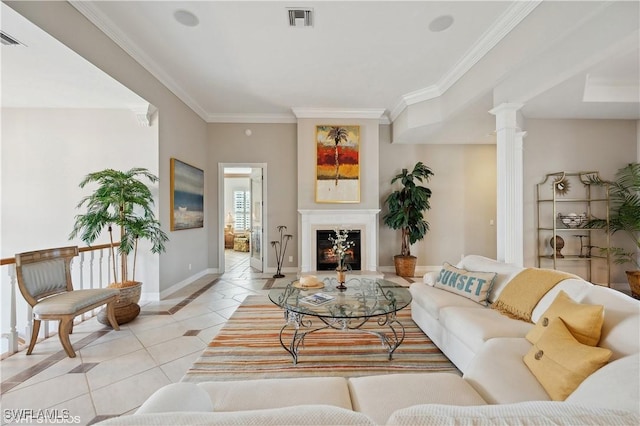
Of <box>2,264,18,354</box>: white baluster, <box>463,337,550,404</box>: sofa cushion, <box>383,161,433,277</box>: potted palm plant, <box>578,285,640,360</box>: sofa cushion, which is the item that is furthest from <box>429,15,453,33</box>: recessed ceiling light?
<box>2,264,18,354</box>: white baluster

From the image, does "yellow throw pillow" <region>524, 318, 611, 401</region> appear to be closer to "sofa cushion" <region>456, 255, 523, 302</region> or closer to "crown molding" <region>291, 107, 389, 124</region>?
"sofa cushion" <region>456, 255, 523, 302</region>

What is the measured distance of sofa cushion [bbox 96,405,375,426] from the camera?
53 centimetres

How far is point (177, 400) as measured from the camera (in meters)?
0.87

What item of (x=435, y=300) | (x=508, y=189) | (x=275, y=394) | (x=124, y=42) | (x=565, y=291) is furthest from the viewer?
(x=508, y=189)

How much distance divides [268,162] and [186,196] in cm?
178

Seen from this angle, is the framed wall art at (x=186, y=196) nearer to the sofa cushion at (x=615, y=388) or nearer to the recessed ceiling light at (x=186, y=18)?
the recessed ceiling light at (x=186, y=18)

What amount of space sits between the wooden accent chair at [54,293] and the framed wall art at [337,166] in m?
3.60

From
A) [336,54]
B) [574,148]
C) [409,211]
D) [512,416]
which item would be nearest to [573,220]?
[574,148]

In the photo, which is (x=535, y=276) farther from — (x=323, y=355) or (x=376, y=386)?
(x=323, y=355)

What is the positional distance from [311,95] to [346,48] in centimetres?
141

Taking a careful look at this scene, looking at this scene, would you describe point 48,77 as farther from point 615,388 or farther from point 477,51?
point 615,388

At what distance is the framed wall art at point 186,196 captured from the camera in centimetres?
408

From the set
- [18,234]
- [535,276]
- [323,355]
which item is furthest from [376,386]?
[18,234]

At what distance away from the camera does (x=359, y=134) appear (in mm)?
5176
